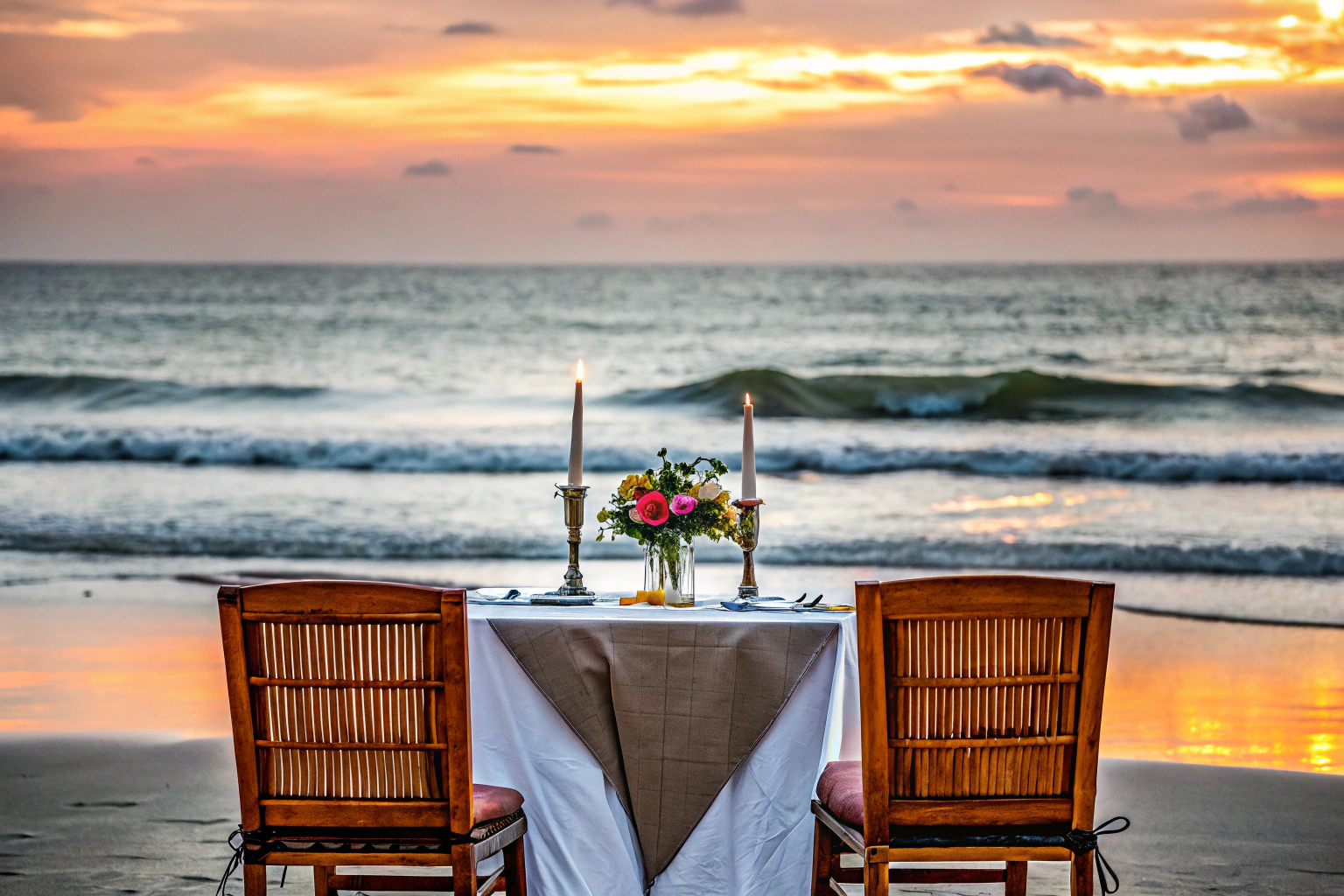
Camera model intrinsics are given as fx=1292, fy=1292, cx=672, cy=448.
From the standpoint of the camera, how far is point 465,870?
2.27 metres

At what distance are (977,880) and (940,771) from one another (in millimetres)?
745

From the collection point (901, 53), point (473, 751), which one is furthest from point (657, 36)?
point (473, 751)

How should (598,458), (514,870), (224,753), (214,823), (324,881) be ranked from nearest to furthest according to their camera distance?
(514,870)
(324,881)
(214,823)
(224,753)
(598,458)

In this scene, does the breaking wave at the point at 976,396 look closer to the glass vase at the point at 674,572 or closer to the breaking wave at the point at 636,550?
the breaking wave at the point at 636,550

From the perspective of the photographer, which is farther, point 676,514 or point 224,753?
point 224,753

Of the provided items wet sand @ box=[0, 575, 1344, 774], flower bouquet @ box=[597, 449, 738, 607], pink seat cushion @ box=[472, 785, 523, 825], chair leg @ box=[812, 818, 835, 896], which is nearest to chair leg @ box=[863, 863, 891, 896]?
chair leg @ box=[812, 818, 835, 896]

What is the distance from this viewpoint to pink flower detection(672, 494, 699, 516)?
2.86 metres

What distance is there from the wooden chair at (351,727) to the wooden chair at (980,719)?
71cm

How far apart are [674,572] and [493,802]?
749 mm

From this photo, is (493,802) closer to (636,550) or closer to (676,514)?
(676,514)

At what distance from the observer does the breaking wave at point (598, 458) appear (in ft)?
36.5

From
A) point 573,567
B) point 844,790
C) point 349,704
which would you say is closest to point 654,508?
point 573,567

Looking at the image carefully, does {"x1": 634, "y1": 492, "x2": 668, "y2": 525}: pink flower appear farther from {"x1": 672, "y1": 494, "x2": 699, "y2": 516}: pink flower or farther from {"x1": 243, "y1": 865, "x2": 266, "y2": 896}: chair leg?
{"x1": 243, "y1": 865, "x2": 266, "y2": 896}: chair leg

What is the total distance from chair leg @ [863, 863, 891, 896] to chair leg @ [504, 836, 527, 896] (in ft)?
2.25
